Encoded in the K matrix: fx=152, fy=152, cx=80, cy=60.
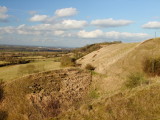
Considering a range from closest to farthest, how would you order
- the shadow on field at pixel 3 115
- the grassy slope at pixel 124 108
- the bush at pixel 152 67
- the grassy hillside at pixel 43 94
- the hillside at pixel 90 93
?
the grassy slope at pixel 124 108 < the hillside at pixel 90 93 < the shadow on field at pixel 3 115 < the grassy hillside at pixel 43 94 < the bush at pixel 152 67

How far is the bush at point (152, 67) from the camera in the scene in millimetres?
32344

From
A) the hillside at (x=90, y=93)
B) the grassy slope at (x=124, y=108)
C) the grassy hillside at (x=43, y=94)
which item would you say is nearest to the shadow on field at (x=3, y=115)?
the hillside at (x=90, y=93)

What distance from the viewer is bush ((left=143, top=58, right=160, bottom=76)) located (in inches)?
1273

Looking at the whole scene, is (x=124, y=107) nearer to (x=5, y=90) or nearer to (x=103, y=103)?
(x=103, y=103)

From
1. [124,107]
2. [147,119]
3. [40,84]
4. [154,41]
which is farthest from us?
[154,41]

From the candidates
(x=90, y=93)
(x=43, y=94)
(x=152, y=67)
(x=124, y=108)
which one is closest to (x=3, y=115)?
(x=43, y=94)

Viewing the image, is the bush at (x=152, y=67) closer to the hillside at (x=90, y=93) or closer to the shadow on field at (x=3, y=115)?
the hillside at (x=90, y=93)

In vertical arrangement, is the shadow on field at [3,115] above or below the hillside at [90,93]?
below

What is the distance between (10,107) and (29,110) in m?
2.77

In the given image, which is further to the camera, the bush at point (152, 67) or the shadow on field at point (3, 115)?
the bush at point (152, 67)

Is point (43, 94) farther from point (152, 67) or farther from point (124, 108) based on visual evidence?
point (152, 67)

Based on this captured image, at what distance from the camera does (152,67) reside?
32.8 meters

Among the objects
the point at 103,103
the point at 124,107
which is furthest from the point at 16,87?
the point at 124,107

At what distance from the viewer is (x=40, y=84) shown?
26.7 m
